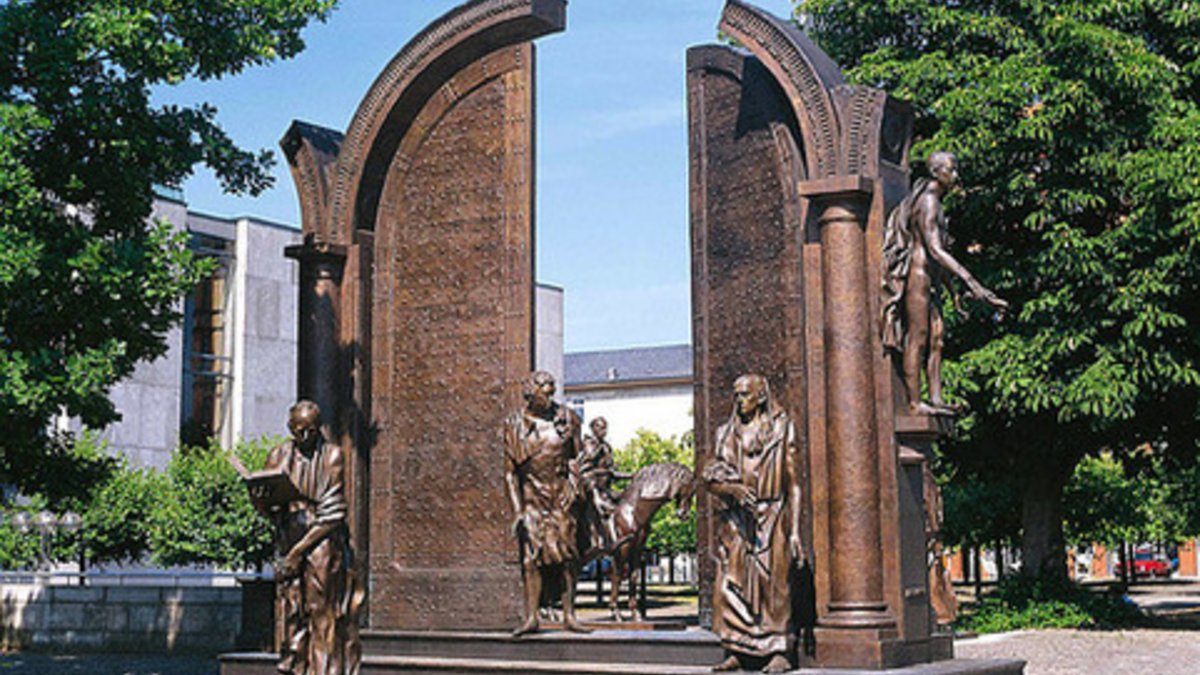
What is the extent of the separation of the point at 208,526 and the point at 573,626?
812 inches

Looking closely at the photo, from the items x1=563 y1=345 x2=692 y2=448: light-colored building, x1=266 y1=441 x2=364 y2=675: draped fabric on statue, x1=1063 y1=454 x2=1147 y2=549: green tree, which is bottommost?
x1=266 y1=441 x2=364 y2=675: draped fabric on statue

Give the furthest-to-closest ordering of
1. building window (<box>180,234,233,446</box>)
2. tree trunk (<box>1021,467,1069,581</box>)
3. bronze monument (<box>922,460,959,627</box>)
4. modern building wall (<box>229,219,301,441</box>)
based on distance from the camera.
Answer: modern building wall (<box>229,219,301,441</box>) < building window (<box>180,234,233,446</box>) < tree trunk (<box>1021,467,1069,581</box>) < bronze monument (<box>922,460,959,627</box>)

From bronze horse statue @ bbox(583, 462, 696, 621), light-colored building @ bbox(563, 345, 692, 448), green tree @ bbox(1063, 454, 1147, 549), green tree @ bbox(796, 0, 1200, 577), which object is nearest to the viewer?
bronze horse statue @ bbox(583, 462, 696, 621)

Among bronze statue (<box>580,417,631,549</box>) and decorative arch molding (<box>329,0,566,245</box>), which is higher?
decorative arch molding (<box>329,0,566,245</box>)

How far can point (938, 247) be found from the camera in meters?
12.2

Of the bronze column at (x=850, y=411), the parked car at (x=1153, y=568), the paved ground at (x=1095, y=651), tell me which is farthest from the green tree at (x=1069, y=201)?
the parked car at (x=1153, y=568)

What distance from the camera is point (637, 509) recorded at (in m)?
17.1

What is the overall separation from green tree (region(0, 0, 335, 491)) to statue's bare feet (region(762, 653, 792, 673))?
23.4ft

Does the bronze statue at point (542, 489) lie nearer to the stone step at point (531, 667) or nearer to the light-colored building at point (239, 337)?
the stone step at point (531, 667)

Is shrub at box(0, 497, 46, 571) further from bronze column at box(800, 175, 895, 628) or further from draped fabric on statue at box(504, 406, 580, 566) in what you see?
bronze column at box(800, 175, 895, 628)

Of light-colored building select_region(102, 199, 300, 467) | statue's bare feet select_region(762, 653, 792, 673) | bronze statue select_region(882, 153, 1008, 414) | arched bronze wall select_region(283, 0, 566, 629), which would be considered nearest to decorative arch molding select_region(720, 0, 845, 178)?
bronze statue select_region(882, 153, 1008, 414)

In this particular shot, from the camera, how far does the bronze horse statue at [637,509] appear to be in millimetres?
17047

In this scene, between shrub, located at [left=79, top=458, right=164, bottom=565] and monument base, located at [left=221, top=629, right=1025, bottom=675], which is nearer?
monument base, located at [left=221, top=629, right=1025, bottom=675]

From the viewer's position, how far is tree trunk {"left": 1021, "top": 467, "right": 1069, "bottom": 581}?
2623 centimetres
